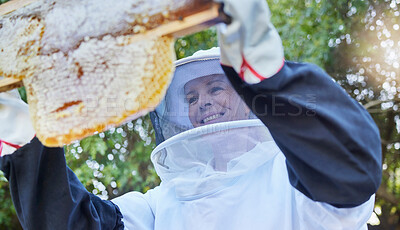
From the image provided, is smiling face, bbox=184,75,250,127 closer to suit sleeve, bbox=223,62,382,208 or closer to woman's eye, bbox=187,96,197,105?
woman's eye, bbox=187,96,197,105

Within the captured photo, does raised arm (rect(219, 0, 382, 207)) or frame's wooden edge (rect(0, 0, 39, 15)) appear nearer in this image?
raised arm (rect(219, 0, 382, 207))

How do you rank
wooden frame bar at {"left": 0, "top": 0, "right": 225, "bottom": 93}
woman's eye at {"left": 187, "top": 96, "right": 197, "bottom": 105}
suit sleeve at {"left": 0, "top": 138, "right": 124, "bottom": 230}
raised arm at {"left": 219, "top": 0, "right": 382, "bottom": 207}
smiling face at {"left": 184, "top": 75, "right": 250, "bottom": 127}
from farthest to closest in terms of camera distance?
woman's eye at {"left": 187, "top": 96, "right": 197, "bottom": 105}
smiling face at {"left": 184, "top": 75, "right": 250, "bottom": 127}
suit sleeve at {"left": 0, "top": 138, "right": 124, "bottom": 230}
raised arm at {"left": 219, "top": 0, "right": 382, "bottom": 207}
wooden frame bar at {"left": 0, "top": 0, "right": 225, "bottom": 93}

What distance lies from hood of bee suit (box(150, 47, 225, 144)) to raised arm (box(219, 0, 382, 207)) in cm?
77

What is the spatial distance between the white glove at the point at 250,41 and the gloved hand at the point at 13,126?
2.45 feet

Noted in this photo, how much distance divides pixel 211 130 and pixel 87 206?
24.4 inches

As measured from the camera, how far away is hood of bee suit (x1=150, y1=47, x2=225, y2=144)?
2.02 meters

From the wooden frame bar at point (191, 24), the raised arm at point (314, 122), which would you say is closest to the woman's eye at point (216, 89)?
the raised arm at point (314, 122)

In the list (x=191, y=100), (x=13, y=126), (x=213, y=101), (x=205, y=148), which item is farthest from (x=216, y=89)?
(x=13, y=126)

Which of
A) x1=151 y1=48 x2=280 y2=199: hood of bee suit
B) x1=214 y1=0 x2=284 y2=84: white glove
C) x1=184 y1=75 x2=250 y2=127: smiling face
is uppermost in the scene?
x1=214 y1=0 x2=284 y2=84: white glove

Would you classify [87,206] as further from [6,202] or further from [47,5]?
[6,202]

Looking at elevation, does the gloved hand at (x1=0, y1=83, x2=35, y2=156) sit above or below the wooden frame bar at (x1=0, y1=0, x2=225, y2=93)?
below

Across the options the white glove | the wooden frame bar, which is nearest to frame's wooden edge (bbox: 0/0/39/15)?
the wooden frame bar

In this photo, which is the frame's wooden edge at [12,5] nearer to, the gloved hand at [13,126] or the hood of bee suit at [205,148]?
the gloved hand at [13,126]

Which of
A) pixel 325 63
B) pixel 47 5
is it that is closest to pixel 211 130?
pixel 47 5
